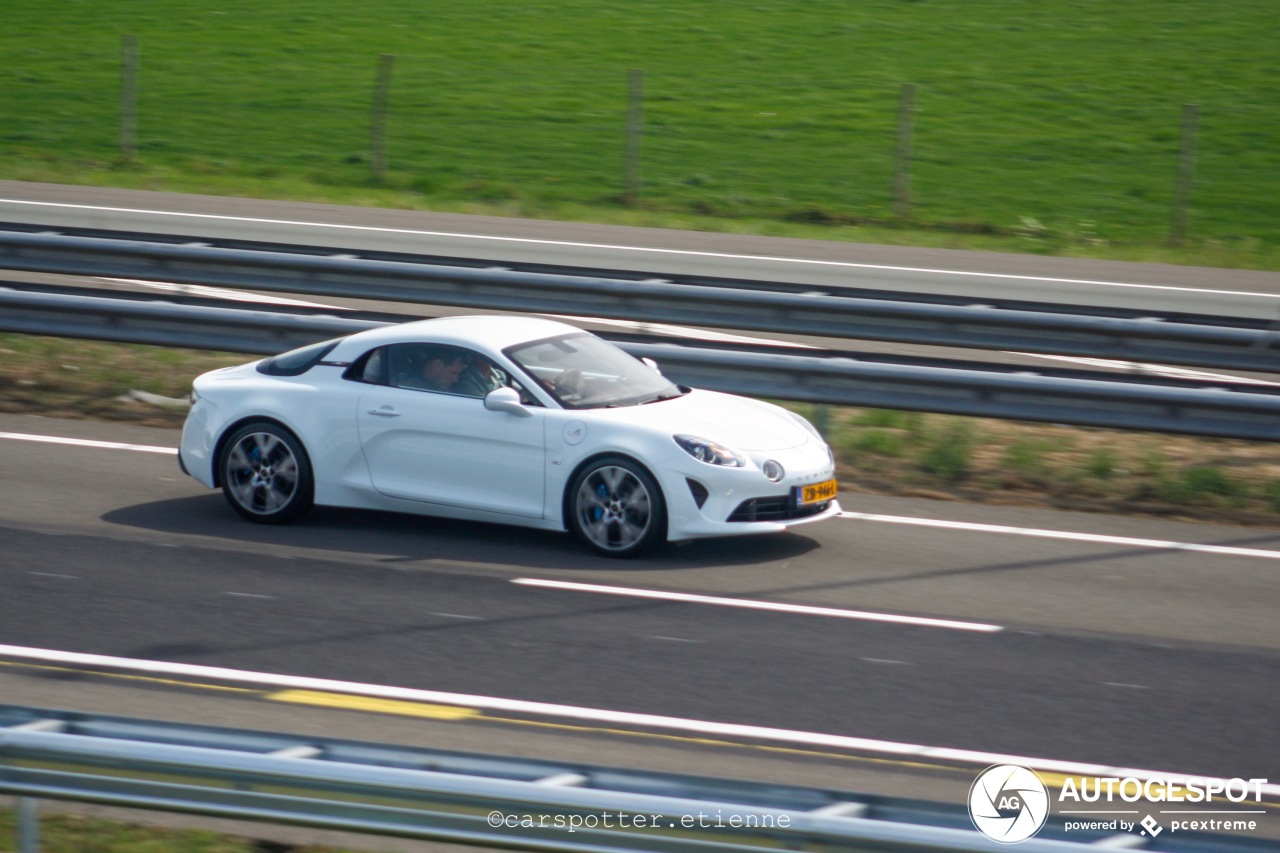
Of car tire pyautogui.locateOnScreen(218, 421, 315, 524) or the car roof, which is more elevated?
the car roof

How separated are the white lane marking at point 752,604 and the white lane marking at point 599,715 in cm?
165

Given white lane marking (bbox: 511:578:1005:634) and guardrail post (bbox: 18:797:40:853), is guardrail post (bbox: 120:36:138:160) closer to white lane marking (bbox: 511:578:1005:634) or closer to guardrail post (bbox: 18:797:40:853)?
white lane marking (bbox: 511:578:1005:634)

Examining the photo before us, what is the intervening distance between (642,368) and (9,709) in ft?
18.8

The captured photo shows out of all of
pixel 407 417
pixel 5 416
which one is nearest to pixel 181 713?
pixel 407 417

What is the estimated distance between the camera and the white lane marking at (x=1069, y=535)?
9.66m

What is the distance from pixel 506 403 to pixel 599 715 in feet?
9.37

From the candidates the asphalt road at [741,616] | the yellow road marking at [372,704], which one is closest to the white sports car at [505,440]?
the asphalt road at [741,616]

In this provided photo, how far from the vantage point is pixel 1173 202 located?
2234cm

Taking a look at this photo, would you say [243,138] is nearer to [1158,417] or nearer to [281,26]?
[281,26]

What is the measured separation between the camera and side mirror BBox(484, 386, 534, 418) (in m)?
9.06

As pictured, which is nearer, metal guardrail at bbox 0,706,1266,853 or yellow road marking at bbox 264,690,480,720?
metal guardrail at bbox 0,706,1266,853

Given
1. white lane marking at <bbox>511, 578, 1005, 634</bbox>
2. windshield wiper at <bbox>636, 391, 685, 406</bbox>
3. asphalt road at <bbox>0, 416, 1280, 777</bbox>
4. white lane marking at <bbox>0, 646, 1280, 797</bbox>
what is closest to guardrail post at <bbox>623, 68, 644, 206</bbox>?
asphalt road at <bbox>0, 416, 1280, 777</bbox>

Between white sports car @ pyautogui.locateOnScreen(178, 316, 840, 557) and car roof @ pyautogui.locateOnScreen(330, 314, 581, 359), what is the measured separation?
0.01 m

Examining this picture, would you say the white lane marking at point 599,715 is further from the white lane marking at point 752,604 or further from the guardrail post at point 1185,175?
the guardrail post at point 1185,175
